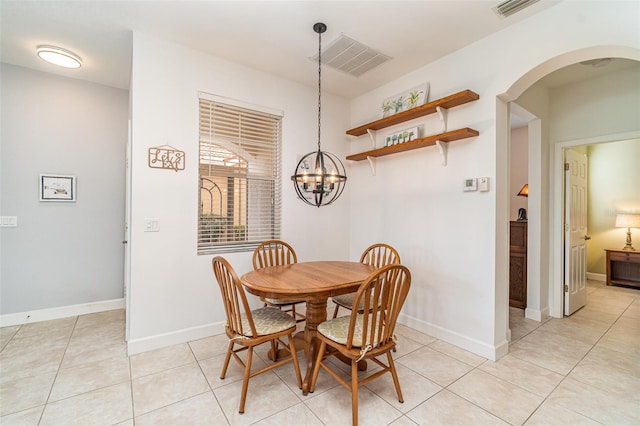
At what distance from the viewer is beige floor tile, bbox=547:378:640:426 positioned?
69.5 inches

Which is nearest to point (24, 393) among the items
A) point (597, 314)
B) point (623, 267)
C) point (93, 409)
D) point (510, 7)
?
point (93, 409)

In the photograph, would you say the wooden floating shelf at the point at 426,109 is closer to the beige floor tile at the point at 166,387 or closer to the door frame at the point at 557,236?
the door frame at the point at 557,236

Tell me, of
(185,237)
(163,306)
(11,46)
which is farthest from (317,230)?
(11,46)

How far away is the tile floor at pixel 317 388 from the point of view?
177 centimetres

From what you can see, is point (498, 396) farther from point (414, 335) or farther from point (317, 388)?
point (317, 388)

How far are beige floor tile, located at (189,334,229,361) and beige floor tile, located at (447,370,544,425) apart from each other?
196 cm

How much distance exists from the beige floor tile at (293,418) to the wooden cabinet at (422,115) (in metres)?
2.51

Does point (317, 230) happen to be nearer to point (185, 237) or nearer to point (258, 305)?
point (258, 305)

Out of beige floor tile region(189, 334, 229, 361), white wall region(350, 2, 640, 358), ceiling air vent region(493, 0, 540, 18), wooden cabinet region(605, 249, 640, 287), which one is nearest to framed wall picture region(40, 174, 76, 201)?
beige floor tile region(189, 334, 229, 361)

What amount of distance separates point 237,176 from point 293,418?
2297 mm

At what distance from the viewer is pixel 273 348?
2.39 meters

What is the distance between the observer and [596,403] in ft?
6.25

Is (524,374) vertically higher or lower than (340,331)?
lower

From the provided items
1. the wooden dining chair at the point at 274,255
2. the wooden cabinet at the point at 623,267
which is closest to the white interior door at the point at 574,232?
the wooden cabinet at the point at 623,267
